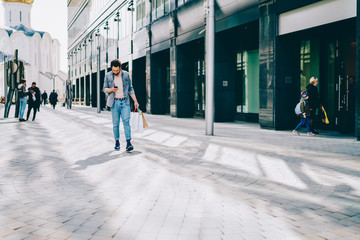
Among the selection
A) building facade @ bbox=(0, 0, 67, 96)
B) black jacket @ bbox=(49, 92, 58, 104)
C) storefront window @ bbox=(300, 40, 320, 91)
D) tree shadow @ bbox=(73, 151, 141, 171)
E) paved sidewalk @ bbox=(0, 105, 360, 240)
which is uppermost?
building facade @ bbox=(0, 0, 67, 96)

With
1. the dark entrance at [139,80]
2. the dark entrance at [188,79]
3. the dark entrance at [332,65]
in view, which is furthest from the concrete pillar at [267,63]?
the dark entrance at [139,80]

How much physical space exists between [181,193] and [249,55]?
47.6 feet

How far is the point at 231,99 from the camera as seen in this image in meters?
17.1

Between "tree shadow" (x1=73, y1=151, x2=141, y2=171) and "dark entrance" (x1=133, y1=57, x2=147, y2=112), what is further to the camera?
"dark entrance" (x1=133, y1=57, x2=147, y2=112)

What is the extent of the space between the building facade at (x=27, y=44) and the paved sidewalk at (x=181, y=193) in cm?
→ 8545

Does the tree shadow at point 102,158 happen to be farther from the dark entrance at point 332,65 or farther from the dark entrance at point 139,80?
the dark entrance at point 139,80

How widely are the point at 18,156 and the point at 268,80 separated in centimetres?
833

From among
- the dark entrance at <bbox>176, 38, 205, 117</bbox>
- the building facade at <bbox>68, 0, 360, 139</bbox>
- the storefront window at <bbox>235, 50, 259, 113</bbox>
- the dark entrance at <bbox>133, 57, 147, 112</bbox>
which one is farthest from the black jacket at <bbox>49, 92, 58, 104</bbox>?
the storefront window at <bbox>235, 50, 259, 113</bbox>

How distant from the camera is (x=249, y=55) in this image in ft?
59.4

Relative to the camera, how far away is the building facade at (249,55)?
1203 cm

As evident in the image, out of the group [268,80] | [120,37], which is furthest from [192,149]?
[120,37]

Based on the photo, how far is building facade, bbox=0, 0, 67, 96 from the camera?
85375 millimetres

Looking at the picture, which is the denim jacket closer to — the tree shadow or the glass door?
the tree shadow

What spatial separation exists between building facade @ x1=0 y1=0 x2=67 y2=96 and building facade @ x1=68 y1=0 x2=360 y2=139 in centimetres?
6265
